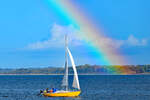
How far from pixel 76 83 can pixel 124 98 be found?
38.0 ft

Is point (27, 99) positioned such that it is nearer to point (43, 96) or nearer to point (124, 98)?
point (43, 96)

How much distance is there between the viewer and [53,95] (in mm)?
88250

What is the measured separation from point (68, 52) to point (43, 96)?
1227cm

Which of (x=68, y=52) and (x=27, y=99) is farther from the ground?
(x=68, y=52)

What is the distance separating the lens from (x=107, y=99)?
3361 inches

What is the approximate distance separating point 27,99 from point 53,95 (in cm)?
675

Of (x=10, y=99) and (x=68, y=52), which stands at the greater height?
(x=68, y=52)

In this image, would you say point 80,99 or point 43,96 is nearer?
point 80,99

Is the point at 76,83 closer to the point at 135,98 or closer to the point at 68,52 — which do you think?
the point at 68,52

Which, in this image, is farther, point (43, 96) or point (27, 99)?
point (43, 96)

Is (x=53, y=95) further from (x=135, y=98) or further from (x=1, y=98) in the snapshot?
(x=135, y=98)

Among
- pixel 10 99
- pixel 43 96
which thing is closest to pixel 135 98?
pixel 43 96

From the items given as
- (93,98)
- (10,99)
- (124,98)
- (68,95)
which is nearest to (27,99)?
(10,99)

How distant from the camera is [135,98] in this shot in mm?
88250
